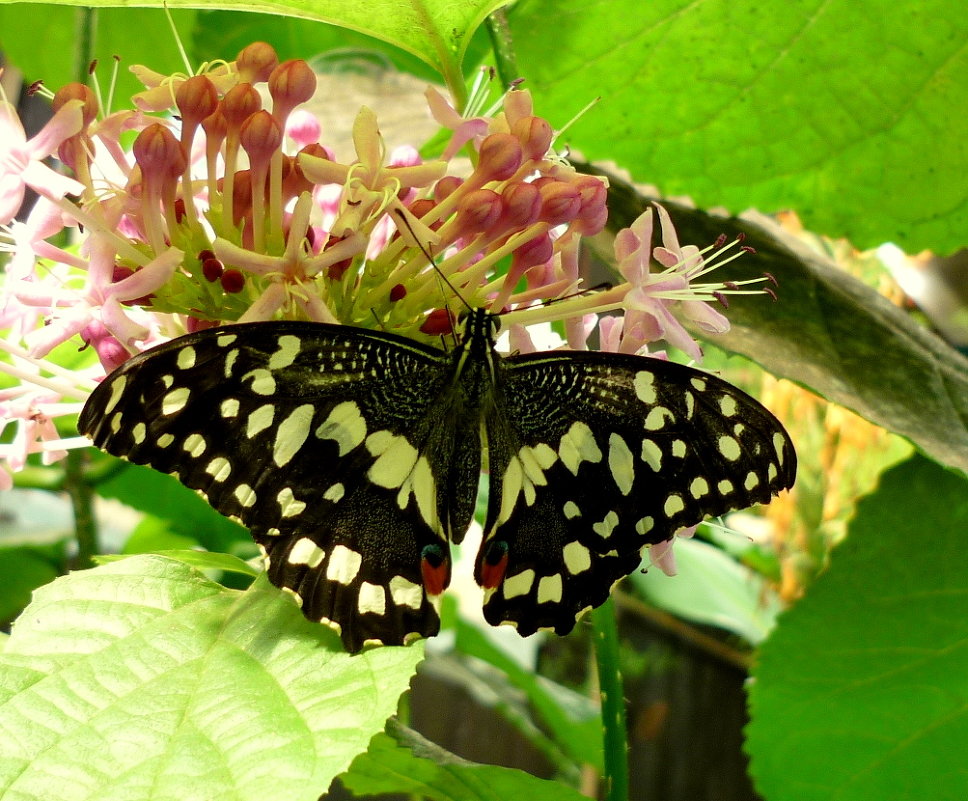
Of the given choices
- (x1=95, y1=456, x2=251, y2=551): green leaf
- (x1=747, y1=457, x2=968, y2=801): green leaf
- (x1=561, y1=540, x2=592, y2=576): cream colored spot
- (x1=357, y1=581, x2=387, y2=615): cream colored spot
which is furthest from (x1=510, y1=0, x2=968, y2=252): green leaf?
(x1=95, y1=456, x2=251, y2=551): green leaf

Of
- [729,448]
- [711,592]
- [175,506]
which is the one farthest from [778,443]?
[711,592]

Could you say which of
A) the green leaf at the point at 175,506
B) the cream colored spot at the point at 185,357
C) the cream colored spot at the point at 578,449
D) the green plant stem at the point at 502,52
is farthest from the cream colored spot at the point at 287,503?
the green leaf at the point at 175,506

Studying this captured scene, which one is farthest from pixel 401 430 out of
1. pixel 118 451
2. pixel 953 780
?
pixel 953 780

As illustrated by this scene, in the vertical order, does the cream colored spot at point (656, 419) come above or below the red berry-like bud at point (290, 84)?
below

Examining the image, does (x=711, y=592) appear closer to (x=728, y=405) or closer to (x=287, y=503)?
(x=728, y=405)

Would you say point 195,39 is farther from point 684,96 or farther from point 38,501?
point 38,501

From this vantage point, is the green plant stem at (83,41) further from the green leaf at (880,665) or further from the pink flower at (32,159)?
the green leaf at (880,665)
